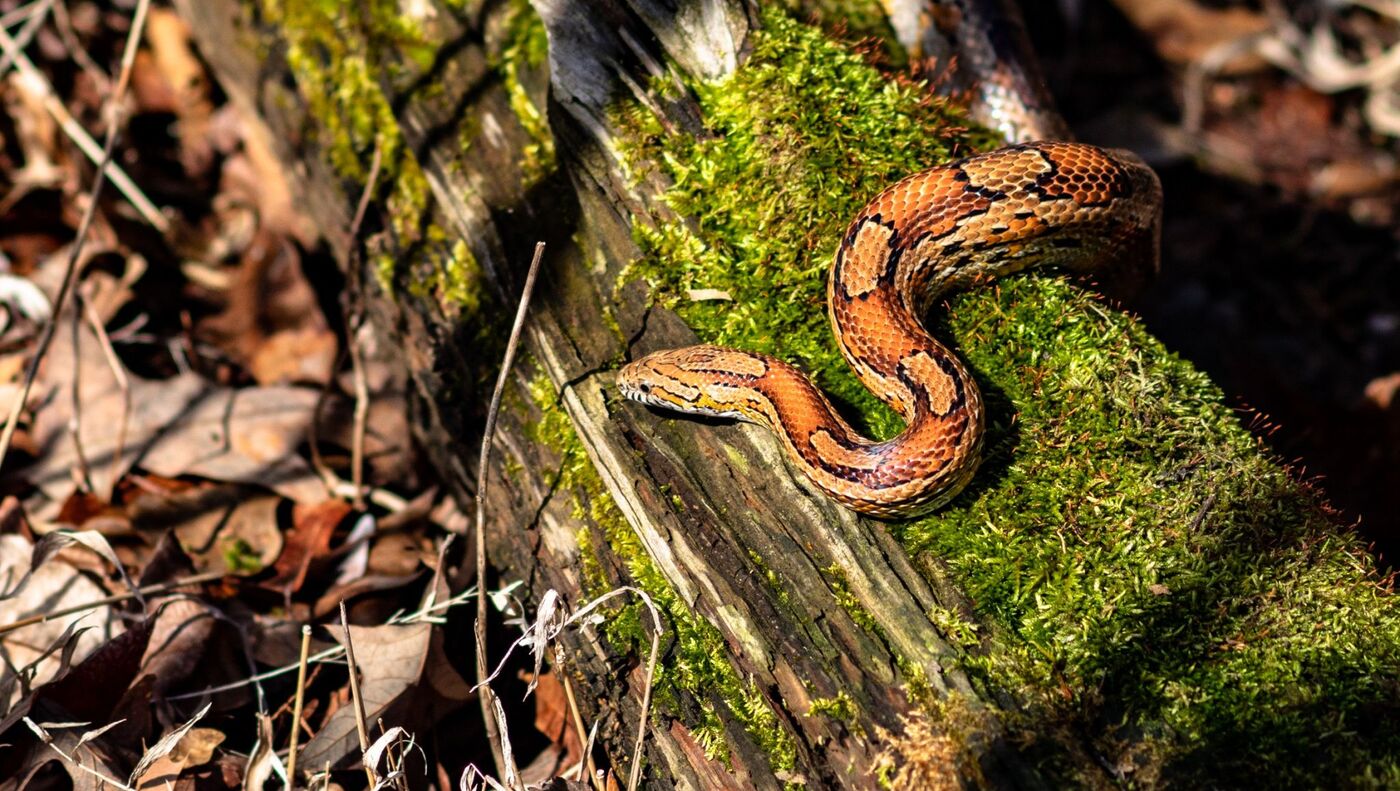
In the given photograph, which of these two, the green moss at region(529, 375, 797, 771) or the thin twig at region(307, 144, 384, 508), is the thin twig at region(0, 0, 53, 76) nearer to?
the thin twig at region(307, 144, 384, 508)

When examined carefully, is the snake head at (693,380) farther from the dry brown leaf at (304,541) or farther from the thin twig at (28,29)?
the thin twig at (28,29)

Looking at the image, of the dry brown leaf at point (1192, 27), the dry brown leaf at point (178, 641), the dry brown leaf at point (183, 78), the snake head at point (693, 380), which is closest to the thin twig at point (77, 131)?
the dry brown leaf at point (183, 78)

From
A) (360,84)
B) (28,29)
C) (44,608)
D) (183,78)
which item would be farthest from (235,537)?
(28,29)

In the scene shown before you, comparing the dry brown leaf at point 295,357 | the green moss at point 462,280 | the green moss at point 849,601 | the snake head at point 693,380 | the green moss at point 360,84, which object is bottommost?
the green moss at point 849,601

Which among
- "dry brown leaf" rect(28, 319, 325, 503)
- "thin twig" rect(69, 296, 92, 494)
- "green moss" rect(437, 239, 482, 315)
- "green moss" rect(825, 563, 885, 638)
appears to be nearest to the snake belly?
"green moss" rect(825, 563, 885, 638)

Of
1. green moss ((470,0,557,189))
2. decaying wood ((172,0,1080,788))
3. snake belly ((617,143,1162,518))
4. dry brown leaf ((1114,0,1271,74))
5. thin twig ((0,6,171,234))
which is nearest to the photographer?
decaying wood ((172,0,1080,788))

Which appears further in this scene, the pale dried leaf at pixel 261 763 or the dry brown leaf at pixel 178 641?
the dry brown leaf at pixel 178 641

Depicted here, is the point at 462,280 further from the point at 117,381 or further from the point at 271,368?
the point at 117,381
